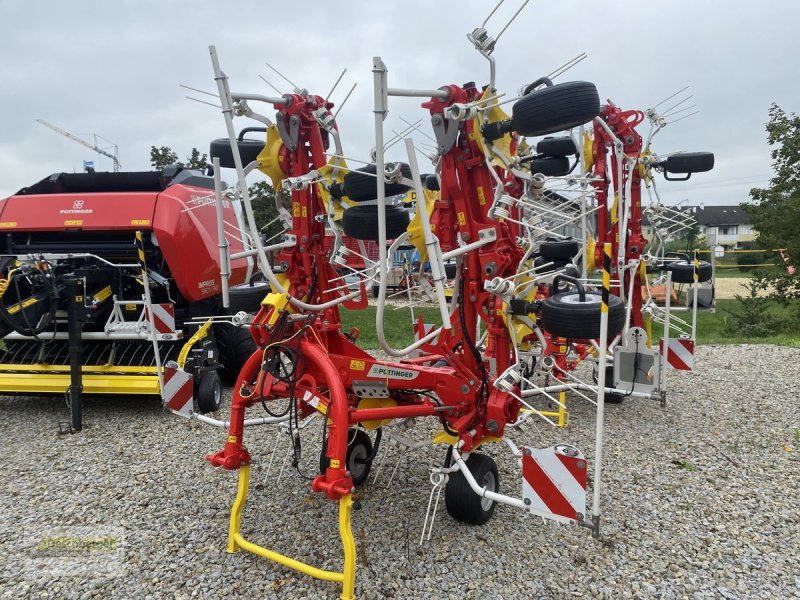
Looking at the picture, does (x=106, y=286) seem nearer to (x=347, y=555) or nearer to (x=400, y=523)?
(x=400, y=523)

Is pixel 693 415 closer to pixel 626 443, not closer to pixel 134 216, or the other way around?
pixel 626 443

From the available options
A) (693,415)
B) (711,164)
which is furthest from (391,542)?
(711,164)

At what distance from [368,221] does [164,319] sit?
329 cm

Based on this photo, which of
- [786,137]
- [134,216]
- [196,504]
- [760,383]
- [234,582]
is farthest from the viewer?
[786,137]

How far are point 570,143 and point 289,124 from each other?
2.04 meters

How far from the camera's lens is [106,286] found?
230 inches

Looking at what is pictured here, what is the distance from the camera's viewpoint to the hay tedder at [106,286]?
5.40 meters

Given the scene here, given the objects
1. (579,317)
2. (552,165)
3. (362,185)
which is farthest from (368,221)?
(552,165)

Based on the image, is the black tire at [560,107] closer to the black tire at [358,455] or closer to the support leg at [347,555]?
the support leg at [347,555]

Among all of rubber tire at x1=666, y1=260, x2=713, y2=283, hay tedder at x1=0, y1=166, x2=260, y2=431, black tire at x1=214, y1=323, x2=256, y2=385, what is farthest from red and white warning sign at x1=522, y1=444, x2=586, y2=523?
black tire at x1=214, y1=323, x2=256, y2=385

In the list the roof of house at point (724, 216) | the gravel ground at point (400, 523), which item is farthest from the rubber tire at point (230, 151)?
the roof of house at point (724, 216)

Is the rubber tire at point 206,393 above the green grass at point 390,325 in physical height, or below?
below

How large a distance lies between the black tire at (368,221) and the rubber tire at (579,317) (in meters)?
1.01

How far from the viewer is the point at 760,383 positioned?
708cm
